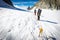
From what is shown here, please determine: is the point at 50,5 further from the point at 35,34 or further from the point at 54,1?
the point at 35,34

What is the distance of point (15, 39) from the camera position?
1021cm

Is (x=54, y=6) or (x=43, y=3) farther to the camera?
(x=43, y=3)

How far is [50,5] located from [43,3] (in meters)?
5.77

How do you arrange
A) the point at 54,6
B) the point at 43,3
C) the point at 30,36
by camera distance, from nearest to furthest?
the point at 30,36 → the point at 54,6 → the point at 43,3

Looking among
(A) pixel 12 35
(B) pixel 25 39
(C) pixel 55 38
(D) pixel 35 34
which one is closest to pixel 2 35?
(A) pixel 12 35

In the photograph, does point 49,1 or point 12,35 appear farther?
point 49,1

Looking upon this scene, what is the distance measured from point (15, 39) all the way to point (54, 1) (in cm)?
3579

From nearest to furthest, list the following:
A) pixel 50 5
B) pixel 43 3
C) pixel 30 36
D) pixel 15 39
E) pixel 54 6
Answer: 1. pixel 15 39
2. pixel 30 36
3. pixel 54 6
4. pixel 50 5
5. pixel 43 3

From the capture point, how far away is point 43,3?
52062 millimetres

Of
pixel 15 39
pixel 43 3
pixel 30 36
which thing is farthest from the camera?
pixel 43 3

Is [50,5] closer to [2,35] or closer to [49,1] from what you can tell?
[49,1]

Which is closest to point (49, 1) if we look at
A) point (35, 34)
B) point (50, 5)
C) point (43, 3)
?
point (50, 5)

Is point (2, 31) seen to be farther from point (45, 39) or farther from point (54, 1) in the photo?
point (54, 1)

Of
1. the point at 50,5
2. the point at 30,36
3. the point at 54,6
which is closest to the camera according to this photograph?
the point at 30,36
